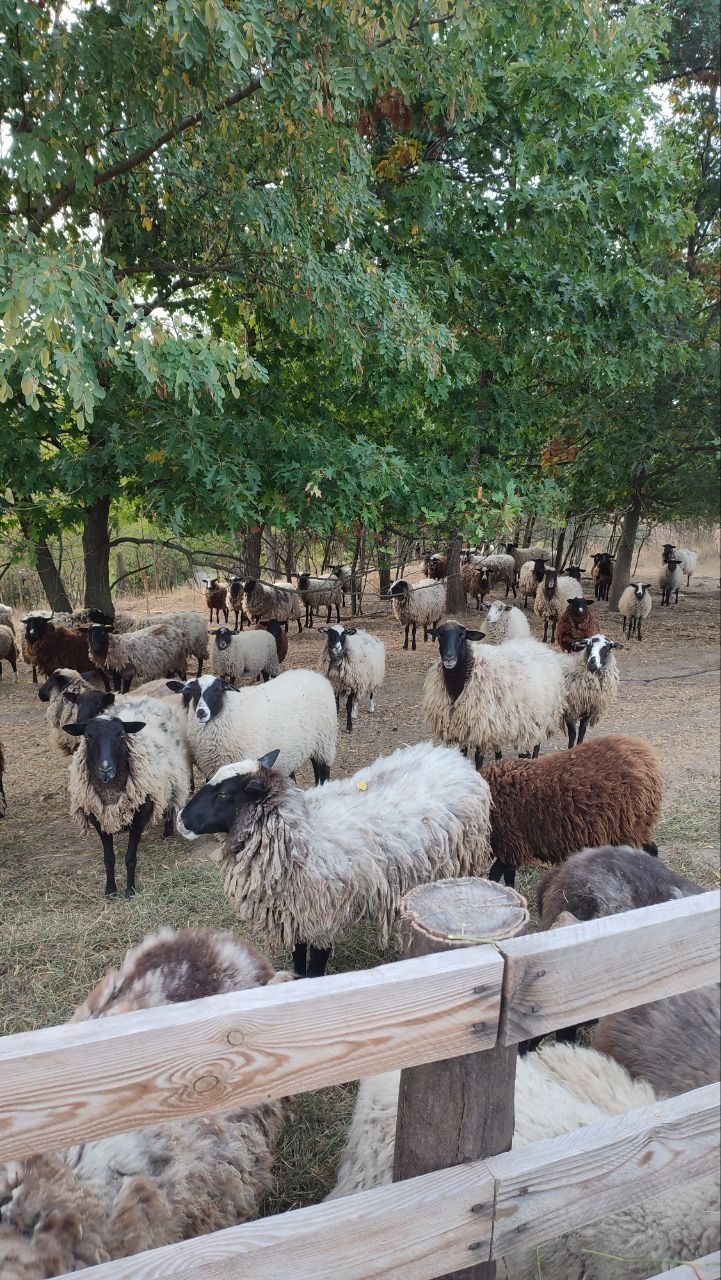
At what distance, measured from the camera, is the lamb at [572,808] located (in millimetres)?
5082

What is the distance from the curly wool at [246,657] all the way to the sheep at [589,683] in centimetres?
511

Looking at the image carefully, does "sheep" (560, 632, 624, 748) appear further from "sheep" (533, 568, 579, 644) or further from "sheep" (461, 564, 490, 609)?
"sheep" (461, 564, 490, 609)

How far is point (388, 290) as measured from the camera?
23.1ft

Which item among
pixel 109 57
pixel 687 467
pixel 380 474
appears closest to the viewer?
pixel 109 57

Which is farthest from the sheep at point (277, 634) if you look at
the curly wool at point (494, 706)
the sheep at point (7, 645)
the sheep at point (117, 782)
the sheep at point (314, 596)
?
the sheep at point (117, 782)

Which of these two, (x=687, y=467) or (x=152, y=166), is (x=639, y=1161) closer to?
(x=152, y=166)

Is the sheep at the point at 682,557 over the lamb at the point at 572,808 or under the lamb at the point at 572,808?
over

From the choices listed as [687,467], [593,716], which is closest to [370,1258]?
[593,716]

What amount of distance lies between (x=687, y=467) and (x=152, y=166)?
40.4 feet

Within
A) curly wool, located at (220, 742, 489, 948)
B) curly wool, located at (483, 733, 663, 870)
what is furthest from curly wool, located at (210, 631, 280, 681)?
curly wool, located at (220, 742, 489, 948)

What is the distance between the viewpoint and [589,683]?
28.9ft

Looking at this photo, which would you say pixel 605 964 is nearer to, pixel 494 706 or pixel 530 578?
pixel 494 706

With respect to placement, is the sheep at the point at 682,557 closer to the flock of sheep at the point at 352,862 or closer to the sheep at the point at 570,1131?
the flock of sheep at the point at 352,862

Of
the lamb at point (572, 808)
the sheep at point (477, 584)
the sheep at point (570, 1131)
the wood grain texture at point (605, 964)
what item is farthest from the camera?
the sheep at point (477, 584)
